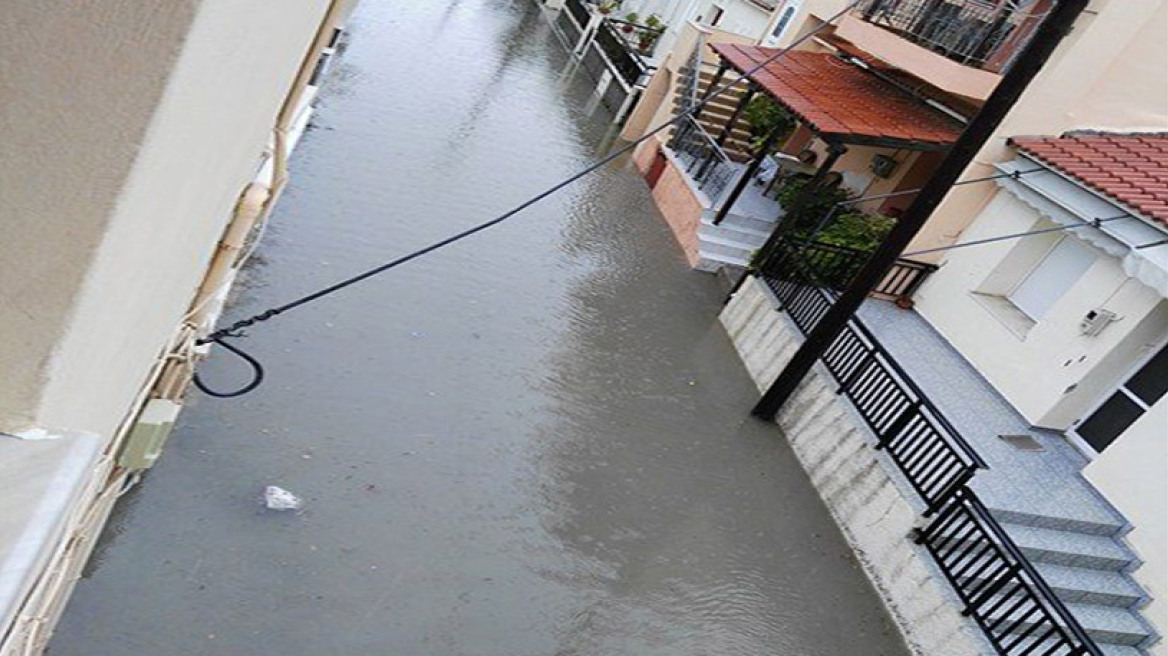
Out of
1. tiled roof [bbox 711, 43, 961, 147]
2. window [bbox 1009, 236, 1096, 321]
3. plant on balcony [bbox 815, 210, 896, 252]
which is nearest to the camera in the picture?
window [bbox 1009, 236, 1096, 321]

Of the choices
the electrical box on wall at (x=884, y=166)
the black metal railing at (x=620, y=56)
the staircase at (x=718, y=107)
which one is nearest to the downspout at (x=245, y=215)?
the electrical box on wall at (x=884, y=166)

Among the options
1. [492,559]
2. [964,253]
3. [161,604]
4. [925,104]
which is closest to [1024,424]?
[964,253]

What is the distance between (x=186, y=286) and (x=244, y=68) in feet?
4.02

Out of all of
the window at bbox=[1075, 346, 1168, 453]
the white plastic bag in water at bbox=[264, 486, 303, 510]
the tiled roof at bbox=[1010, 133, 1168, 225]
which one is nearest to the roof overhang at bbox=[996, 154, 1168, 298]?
the tiled roof at bbox=[1010, 133, 1168, 225]

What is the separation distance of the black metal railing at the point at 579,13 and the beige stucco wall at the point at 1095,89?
1529cm

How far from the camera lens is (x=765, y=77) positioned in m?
12.0

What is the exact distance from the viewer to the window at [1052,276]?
30.0ft

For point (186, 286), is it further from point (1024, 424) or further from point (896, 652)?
point (1024, 424)

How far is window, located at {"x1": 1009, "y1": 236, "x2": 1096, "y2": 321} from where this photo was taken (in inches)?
360

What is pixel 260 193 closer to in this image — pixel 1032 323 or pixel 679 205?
pixel 1032 323

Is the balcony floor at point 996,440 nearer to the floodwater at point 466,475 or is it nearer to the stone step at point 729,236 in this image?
the floodwater at point 466,475

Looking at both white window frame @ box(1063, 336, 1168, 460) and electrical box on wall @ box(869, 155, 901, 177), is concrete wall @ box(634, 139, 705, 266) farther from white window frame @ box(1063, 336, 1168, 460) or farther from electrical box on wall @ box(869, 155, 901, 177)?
white window frame @ box(1063, 336, 1168, 460)

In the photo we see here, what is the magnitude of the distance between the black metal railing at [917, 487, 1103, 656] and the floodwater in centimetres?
78

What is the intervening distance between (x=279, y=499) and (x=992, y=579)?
A: 581 cm
